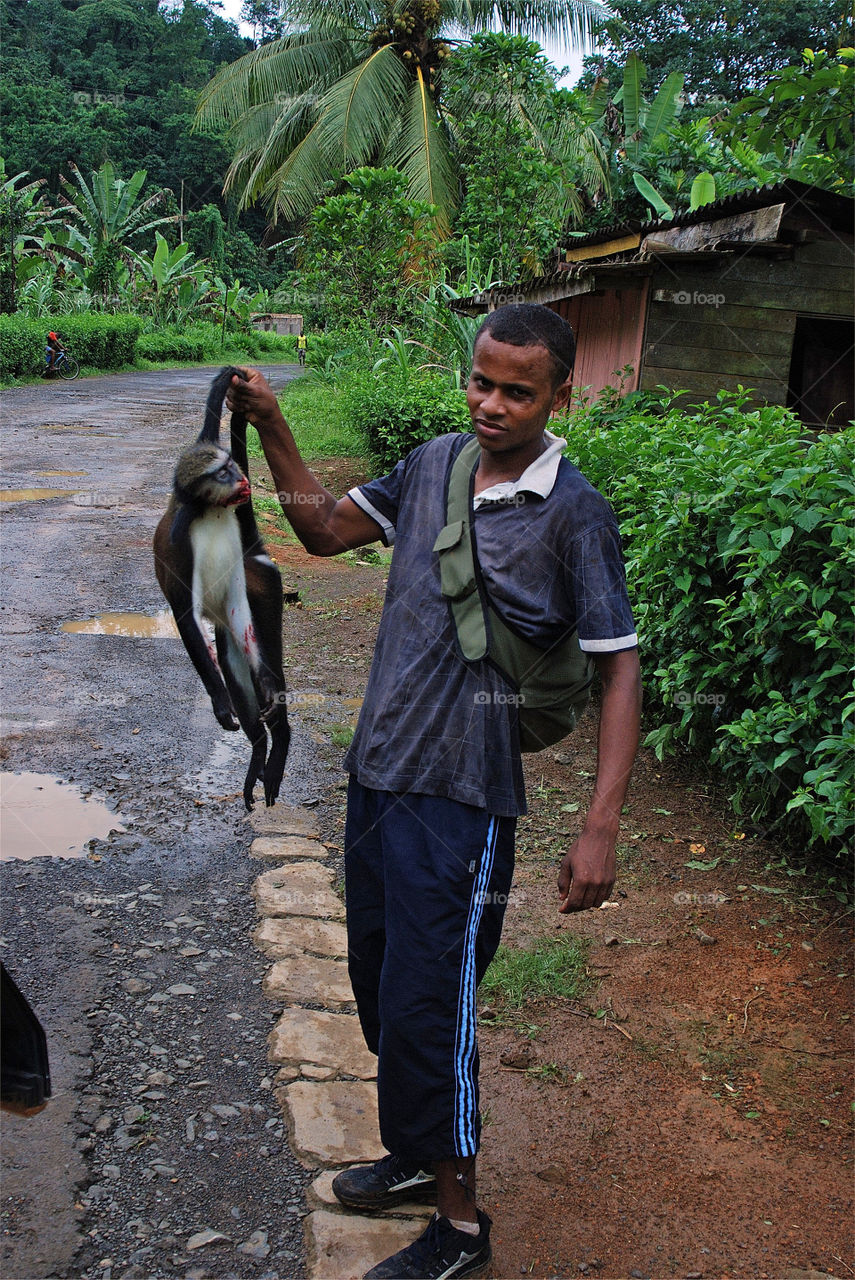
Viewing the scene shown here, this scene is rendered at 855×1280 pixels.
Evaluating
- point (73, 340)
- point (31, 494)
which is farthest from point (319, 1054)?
point (73, 340)

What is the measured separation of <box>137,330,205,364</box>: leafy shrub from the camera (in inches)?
1053

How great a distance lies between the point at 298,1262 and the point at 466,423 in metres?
7.92

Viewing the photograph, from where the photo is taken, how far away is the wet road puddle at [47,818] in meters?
3.60

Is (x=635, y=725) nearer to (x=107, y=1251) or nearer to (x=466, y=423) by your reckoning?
(x=107, y=1251)

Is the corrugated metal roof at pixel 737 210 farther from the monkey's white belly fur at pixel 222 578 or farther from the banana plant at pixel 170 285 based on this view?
the banana plant at pixel 170 285

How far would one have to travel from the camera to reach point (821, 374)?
364 inches

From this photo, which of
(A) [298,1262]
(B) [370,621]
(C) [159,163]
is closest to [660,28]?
(C) [159,163]

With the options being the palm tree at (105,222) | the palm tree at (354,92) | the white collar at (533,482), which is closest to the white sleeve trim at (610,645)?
the white collar at (533,482)

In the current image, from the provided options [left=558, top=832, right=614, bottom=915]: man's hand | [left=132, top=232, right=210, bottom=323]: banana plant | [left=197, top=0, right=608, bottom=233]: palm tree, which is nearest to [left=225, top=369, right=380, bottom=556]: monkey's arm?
[left=558, top=832, right=614, bottom=915]: man's hand

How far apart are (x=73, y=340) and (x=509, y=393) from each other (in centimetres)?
2285

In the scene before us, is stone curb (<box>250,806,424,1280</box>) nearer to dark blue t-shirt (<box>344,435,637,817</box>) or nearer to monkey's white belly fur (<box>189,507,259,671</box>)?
dark blue t-shirt (<box>344,435,637,817</box>)

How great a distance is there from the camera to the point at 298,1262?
7.00ft

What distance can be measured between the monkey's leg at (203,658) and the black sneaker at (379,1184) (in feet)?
3.69

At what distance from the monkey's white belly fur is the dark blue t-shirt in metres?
0.33
